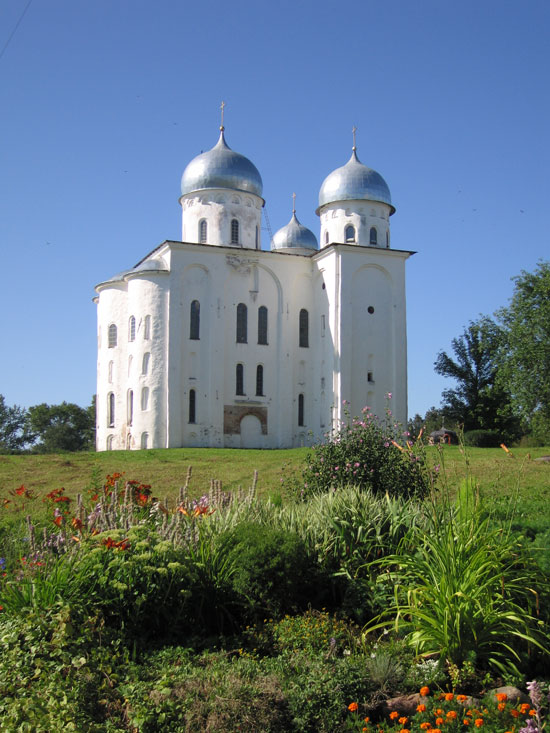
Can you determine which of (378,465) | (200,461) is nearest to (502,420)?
(200,461)

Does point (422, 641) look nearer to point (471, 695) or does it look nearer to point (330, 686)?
point (471, 695)

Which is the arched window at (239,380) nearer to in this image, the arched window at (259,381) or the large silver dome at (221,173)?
the arched window at (259,381)

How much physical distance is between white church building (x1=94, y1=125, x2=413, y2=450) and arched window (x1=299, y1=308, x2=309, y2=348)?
0.21ft

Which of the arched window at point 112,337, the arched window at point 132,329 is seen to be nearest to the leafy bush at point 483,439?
the arched window at point 132,329

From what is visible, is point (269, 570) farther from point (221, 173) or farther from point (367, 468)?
point (221, 173)

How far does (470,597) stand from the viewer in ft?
18.1

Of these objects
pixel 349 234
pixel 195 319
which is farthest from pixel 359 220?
pixel 195 319

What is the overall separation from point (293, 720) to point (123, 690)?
1130mm

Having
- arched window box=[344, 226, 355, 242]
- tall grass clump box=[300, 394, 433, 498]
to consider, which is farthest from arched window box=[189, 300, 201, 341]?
tall grass clump box=[300, 394, 433, 498]

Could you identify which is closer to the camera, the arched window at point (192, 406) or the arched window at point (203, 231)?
the arched window at point (192, 406)

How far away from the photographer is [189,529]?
7090 mm

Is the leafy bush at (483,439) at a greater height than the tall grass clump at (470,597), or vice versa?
the leafy bush at (483,439)

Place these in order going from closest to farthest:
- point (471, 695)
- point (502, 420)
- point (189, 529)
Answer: point (471, 695), point (189, 529), point (502, 420)

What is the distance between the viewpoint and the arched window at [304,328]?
33844mm
